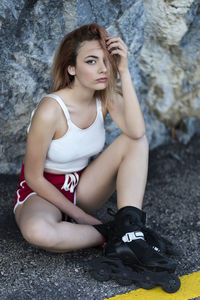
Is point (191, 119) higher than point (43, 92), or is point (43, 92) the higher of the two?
point (43, 92)

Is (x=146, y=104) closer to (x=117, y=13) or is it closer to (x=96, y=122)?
(x=117, y=13)

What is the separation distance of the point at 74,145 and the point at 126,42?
48.0 inches

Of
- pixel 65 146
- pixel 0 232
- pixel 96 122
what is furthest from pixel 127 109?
pixel 0 232

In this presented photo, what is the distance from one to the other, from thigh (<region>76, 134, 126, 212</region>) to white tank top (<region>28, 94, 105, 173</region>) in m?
0.08

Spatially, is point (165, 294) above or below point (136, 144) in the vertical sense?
below

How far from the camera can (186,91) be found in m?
4.40

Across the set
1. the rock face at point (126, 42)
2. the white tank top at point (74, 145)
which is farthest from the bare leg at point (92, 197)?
the rock face at point (126, 42)

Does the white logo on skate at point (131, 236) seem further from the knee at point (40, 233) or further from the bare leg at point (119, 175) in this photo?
the knee at point (40, 233)

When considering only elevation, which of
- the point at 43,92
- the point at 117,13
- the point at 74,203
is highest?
the point at 117,13

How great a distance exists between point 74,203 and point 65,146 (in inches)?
17.3

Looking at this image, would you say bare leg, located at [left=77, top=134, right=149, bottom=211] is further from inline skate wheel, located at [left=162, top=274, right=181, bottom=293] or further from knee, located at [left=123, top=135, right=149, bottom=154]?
inline skate wheel, located at [left=162, top=274, right=181, bottom=293]

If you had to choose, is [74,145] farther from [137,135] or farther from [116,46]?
[116,46]

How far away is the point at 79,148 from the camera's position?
2967 millimetres

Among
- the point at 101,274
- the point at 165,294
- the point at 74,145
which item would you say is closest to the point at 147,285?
the point at 165,294
